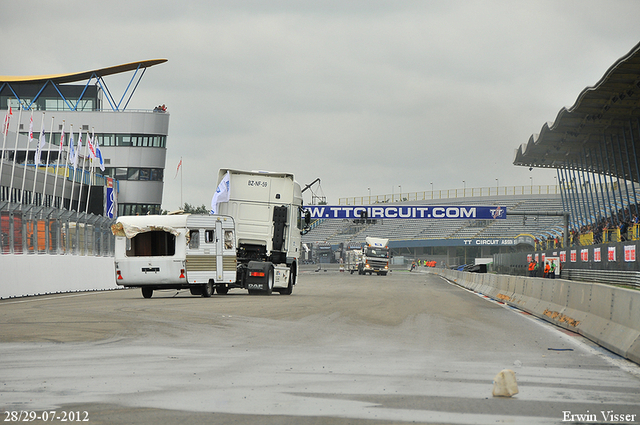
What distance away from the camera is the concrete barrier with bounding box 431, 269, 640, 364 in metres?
10.5

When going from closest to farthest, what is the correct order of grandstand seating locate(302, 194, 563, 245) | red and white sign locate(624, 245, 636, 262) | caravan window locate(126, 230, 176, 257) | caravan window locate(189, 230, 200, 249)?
caravan window locate(189, 230, 200, 249) < caravan window locate(126, 230, 176, 257) < red and white sign locate(624, 245, 636, 262) < grandstand seating locate(302, 194, 563, 245)

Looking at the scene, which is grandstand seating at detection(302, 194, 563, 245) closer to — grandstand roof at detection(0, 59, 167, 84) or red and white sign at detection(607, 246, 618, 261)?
grandstand roof at detection(0, 59, 167, 84)

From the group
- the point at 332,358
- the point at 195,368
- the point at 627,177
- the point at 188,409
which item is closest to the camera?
the point at 188,409

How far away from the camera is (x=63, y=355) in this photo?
1013 cm

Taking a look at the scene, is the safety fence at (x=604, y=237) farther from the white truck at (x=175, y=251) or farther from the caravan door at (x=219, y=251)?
the white truck at (x=175, y=251)

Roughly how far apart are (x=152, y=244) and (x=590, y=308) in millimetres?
16276

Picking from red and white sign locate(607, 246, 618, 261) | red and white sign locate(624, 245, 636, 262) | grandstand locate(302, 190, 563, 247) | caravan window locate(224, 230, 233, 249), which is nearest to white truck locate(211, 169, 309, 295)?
caravan window locate(224, 230, 233, 249)

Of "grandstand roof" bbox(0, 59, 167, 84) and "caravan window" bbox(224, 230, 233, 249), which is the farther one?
"grandstand roof" bbox(0, 59, 167, 84)

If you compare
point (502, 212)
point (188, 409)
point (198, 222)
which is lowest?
point (188, 409)

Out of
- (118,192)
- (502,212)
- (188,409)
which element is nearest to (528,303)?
(188,409)

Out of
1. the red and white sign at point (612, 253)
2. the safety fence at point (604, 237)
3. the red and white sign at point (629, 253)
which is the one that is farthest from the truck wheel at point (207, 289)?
the safety fence at point (604, 237)

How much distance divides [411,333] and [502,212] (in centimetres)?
5925

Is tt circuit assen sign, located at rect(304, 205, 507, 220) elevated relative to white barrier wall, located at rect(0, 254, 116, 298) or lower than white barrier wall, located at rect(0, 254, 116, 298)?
elevated

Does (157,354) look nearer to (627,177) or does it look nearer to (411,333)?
(411,333)
